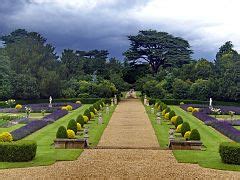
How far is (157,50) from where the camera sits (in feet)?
299

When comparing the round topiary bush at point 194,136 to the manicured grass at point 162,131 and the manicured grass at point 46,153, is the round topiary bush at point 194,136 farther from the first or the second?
the manicured grass at point 46,153

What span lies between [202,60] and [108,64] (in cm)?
3309

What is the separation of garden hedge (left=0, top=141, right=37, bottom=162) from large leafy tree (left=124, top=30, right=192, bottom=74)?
2753 inches

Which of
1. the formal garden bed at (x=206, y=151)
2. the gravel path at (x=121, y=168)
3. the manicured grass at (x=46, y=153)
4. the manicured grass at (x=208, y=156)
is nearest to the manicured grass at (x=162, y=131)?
the formal garden bed at (x=206, y=151)

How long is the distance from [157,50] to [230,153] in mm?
72509

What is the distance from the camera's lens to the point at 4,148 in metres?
19.5

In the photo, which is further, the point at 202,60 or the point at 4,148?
the point at 202,60

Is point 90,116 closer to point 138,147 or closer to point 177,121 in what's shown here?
point 177,121

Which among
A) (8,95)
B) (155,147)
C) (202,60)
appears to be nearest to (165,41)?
(202,60)

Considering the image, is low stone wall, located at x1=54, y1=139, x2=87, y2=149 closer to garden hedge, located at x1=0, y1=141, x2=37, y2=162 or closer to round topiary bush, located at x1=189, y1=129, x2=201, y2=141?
garden hedge, located at x1=0, y1=141, x2=37, y2=162

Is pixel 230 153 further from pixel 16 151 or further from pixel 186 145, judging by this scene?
pixel 16 151

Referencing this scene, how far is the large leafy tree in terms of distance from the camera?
89.9m

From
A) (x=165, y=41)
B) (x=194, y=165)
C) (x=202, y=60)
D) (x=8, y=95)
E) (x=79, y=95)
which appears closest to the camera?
(x=194, y=165)

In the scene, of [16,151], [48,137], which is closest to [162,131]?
[48,137]
